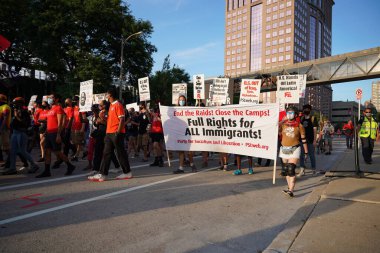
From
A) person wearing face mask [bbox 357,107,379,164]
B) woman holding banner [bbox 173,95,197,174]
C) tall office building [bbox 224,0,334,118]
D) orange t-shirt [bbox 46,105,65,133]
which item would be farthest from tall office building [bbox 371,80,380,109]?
orange t-shirt [bbox 46,105,65,133]

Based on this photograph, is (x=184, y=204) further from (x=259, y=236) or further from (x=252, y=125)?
(x=252, y=125)

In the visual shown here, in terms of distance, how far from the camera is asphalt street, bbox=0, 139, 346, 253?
338 centimetres

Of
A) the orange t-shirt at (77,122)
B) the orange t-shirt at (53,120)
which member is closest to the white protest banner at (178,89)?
the orange t-shirt at (77,122)

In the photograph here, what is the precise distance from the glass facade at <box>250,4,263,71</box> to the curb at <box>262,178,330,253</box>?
134717mm

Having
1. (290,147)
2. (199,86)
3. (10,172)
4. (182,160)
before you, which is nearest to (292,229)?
(290,147)

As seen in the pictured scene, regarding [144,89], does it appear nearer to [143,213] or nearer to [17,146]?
[17,146]

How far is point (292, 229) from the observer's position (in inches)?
150

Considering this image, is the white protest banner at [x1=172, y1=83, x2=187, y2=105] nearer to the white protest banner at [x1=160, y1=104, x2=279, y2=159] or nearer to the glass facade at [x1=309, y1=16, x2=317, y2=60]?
the white protest banner at [x1=160, y1=104, x2=279, y2=159]

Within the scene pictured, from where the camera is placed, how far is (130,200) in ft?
16.6

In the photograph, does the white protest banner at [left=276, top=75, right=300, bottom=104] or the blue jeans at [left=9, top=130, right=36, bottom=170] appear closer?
the blue jeans at [left=9, top=130, right=36, bottom=170]

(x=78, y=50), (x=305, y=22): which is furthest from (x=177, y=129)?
(x=305, y=22)

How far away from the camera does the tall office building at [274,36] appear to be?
126 metres

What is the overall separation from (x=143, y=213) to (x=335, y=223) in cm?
273

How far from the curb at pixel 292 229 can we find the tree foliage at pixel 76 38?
2845 cm
